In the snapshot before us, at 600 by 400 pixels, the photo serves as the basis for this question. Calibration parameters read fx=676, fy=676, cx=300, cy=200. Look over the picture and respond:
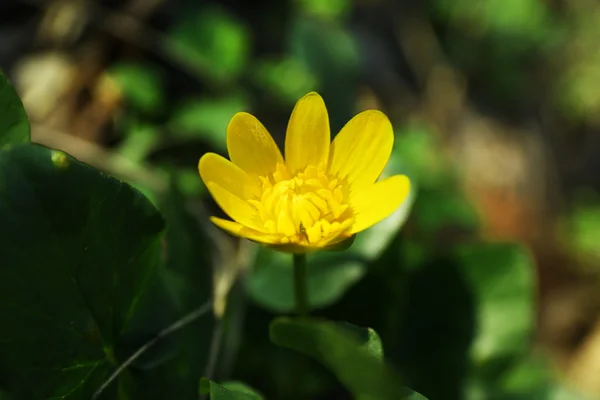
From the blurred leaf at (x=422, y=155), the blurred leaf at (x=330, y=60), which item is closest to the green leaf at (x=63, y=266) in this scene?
the blurred leaf at (x=330, y=60)

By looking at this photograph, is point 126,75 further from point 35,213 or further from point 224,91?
point 35,213

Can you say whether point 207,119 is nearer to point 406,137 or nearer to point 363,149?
point 406,137

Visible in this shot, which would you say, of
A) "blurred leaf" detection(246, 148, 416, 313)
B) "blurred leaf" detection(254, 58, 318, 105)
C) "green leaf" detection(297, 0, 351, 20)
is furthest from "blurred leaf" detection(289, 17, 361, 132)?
"blurred leaf" detection(246, 148, 416, 313)

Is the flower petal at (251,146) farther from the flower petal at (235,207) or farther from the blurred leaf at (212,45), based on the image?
the blurred leaf at (212,45)

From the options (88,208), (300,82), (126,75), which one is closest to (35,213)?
(88,208)

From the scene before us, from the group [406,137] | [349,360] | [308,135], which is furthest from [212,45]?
[349,360]

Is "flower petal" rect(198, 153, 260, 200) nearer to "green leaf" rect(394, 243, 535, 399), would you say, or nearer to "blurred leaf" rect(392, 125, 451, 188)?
"green leaf" rect(394, 243, 535, 399)
